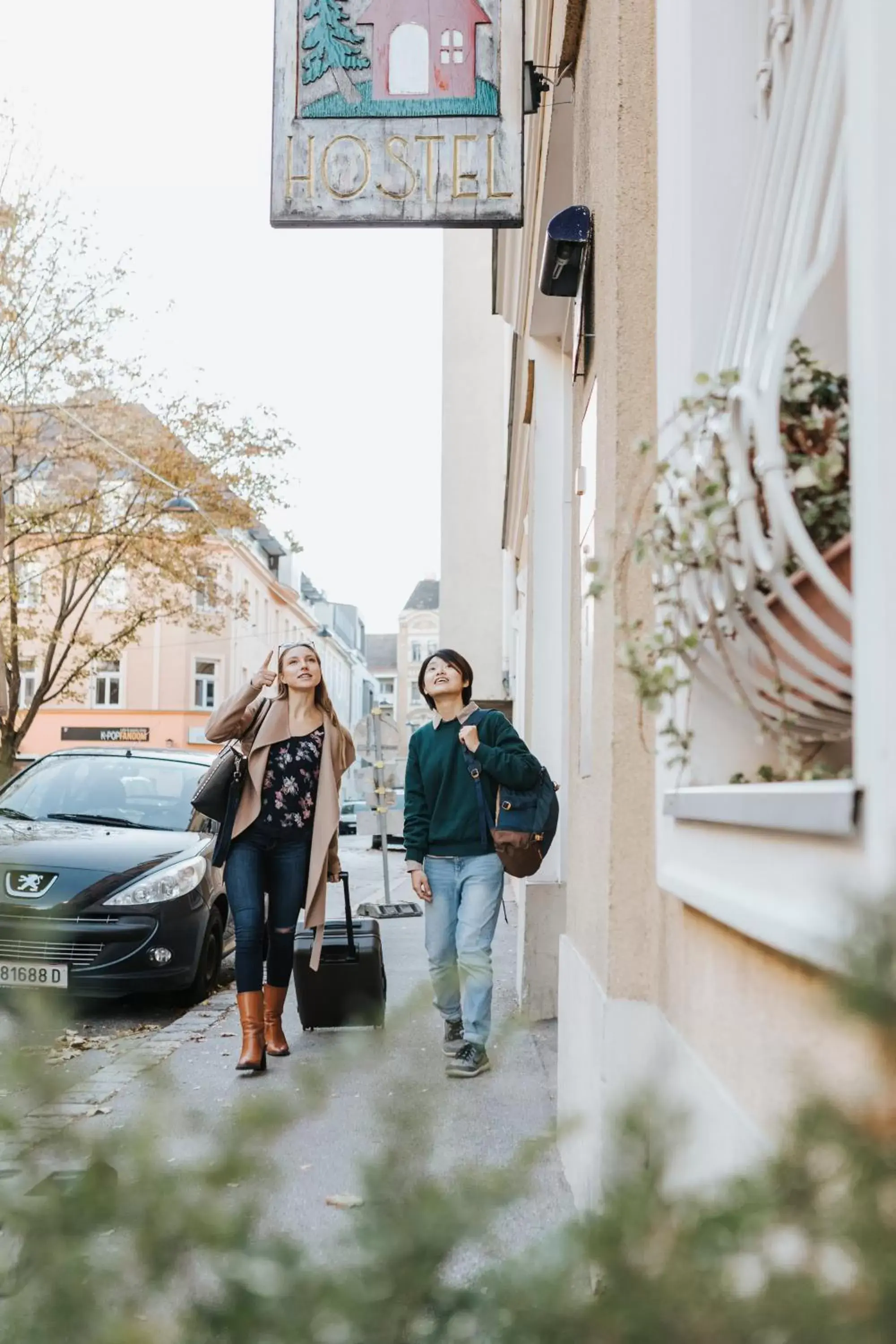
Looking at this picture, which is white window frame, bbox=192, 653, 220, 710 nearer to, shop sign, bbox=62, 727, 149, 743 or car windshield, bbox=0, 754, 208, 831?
shop sign, bbox=62, 727, 149, 743

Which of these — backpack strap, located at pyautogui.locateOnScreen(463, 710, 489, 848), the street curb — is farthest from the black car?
the street curb

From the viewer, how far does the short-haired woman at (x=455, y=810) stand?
232 inches

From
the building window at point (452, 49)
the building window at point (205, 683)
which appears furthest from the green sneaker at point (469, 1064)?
the building window at point (205, 683)

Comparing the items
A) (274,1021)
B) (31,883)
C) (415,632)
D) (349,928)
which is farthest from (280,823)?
(415,632)

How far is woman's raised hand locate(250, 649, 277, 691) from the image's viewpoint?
6.40 meters

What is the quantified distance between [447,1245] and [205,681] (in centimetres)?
5664

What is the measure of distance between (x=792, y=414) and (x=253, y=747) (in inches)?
178

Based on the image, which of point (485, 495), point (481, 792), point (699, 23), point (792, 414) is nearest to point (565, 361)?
point (481, 792)

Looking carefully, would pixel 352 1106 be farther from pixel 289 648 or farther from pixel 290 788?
pixel 289 648

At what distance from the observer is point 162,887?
26.0 ft

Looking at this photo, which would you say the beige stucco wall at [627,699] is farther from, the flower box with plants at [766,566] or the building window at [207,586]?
the building window at [207,586]

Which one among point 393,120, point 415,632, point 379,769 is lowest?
point 379,769

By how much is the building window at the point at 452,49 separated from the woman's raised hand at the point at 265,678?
274cm

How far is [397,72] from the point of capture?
574cm
